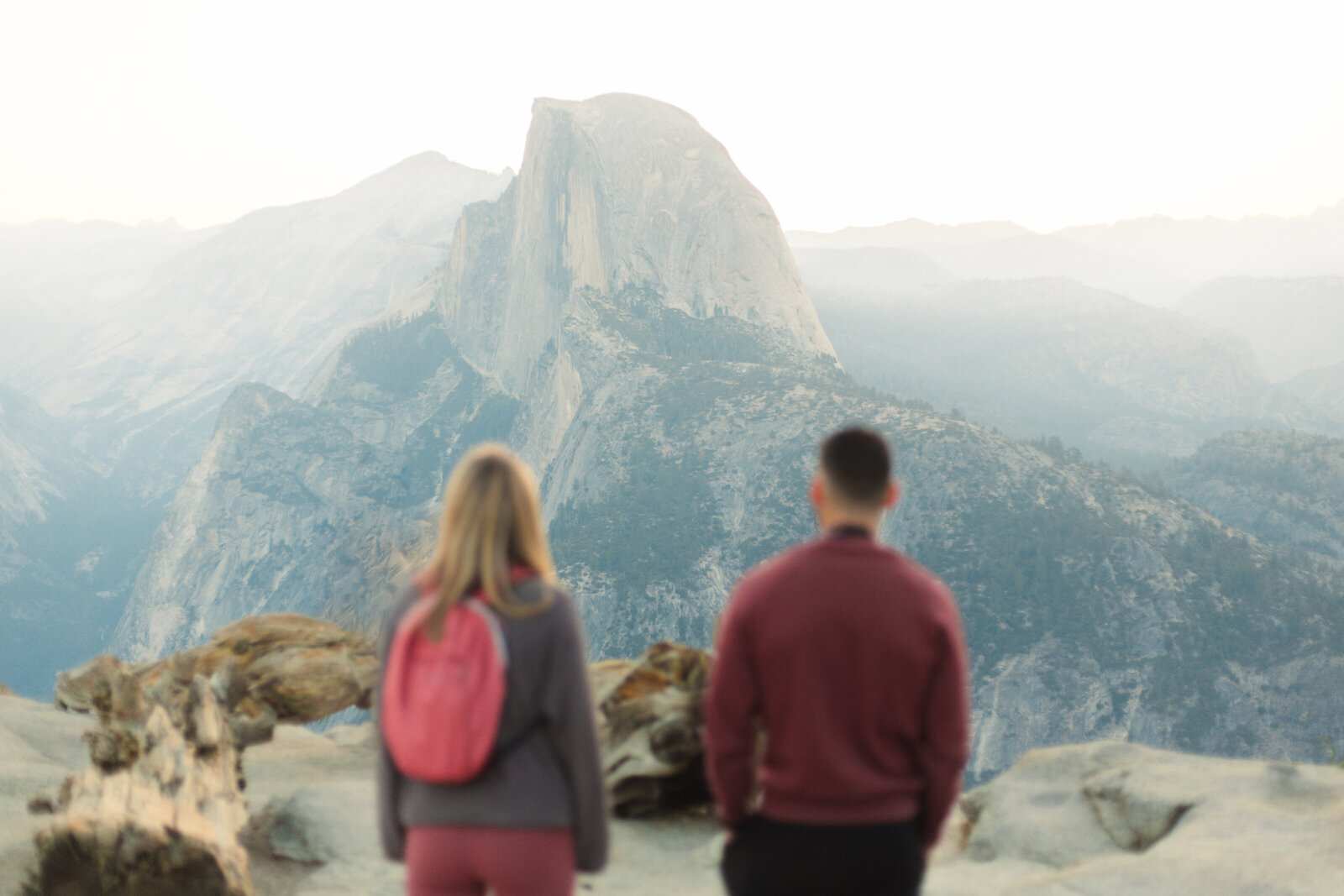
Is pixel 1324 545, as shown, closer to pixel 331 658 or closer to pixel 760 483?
pixel 760 483

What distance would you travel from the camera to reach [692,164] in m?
166

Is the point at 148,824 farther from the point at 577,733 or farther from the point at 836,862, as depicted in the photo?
the point at 836,862

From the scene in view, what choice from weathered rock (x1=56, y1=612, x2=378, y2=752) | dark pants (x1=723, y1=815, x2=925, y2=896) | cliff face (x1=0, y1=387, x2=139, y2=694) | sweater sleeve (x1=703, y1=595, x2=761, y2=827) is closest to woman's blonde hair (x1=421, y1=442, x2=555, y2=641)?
sweater sleeve (x1=703, y1=595, x2=761, y2=827)

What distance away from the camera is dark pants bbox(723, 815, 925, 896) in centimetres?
304

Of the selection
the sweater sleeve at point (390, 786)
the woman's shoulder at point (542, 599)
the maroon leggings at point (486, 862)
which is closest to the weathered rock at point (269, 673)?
the sweater sleeve at point (390, 786)

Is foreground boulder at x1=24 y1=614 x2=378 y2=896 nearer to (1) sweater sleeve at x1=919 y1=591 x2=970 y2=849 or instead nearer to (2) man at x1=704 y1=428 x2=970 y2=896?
(2) man at x1=704 y1=428 x2=970 y2=896

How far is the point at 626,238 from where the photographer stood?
15450 centimetres

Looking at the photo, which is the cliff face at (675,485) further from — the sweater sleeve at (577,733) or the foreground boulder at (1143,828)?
the foreground boulder at (1143,828)

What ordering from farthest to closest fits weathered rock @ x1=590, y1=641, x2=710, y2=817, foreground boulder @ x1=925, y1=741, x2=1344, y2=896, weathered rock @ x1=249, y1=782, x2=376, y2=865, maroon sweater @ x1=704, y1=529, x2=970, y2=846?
1. weathered rock @ x1=590, y1=641, x2=710, y2=817
2. weathered rock @ x1=249, y1=782, x2=376, y2=865
3. foreground boulder @ x1=925, y1=741, x2=1344, y2=896
4. maroon sweater @ x1=704, y1=529, x2=970, y2=846

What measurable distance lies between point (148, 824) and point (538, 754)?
4.80 m

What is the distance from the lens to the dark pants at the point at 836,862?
3035 millimetres

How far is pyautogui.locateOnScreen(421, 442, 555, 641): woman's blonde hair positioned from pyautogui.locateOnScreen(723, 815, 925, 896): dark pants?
1277 mm

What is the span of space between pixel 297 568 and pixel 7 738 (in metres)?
150

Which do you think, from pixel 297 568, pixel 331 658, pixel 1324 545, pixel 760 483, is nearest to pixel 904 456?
pixel 760 483
